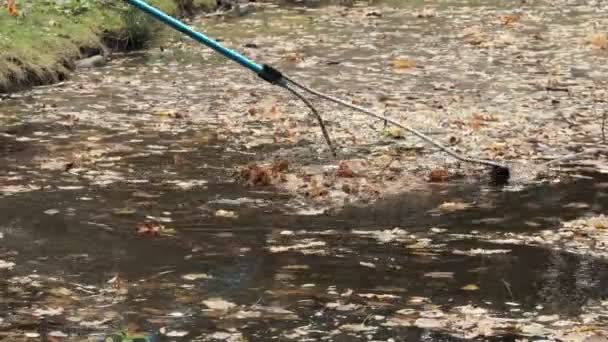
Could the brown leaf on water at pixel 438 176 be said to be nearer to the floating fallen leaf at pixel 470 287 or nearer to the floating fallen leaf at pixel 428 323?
the floating fallen leaf at pixel 470 287

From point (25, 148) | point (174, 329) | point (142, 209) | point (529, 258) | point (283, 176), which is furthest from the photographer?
point (25, 148)

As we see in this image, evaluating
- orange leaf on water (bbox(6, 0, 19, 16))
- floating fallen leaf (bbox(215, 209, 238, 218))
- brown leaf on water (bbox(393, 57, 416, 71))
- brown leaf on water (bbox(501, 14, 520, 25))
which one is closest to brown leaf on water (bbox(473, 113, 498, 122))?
brown leaf on water (bbox(393, 57, 416, 71))

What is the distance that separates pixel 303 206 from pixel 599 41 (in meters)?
9.06

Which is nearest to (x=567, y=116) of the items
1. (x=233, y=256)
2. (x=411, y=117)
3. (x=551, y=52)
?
(x=411, y=117)

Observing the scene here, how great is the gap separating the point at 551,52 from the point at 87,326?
36.4ft

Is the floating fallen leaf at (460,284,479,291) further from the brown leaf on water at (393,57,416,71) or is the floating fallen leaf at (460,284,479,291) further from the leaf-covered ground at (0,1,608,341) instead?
the brown leaf on water at (393,57,416,71)

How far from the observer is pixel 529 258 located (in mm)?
6941

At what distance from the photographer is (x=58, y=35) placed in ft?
47.5

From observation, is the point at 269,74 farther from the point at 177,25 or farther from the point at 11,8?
the point at 11,8

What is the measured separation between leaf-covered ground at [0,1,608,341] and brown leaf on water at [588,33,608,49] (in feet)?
1.93

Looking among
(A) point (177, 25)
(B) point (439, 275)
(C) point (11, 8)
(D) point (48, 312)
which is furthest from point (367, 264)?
(C) point (11, 8)

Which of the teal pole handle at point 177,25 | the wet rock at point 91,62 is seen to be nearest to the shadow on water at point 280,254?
the teal pole handle at point 177,25

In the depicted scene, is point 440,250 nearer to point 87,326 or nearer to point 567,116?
point 87,326

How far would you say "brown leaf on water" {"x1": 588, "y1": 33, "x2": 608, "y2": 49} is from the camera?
15.7 metres
